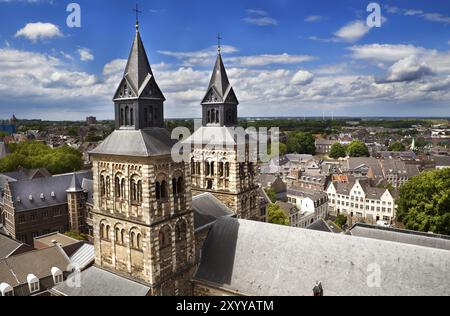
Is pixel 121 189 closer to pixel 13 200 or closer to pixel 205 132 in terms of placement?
pixel 205 132

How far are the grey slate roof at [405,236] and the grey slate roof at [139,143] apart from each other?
1128 inches

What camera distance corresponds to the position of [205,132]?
39.0 metres

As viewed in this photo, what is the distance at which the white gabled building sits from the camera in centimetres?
9694

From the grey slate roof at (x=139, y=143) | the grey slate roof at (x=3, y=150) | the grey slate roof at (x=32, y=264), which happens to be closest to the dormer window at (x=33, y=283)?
the grey slate roof at (x=32, y=264)

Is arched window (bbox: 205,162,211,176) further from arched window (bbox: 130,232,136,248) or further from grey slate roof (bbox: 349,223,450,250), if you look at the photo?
grey slate roof (bbox: 349,223,450,250)

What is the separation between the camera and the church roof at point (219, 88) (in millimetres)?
38406

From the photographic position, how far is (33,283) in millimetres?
41656

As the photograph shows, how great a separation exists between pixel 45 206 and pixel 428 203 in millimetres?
75237

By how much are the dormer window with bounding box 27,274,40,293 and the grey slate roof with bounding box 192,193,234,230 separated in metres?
22.8

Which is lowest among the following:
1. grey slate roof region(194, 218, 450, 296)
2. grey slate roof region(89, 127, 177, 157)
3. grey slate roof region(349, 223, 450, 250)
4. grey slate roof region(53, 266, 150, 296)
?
grey slate roof region(349, 223, 450, 250)

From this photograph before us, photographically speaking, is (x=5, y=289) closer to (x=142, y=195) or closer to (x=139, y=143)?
(x=142, y=195)

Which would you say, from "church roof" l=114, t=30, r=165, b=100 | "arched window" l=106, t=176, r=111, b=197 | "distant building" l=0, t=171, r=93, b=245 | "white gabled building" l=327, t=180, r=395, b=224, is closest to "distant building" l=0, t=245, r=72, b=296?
"arched window" l=106, t=176, r=111, b=197

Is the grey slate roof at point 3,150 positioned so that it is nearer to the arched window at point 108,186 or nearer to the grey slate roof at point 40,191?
the grey slate roof at point 40,191
